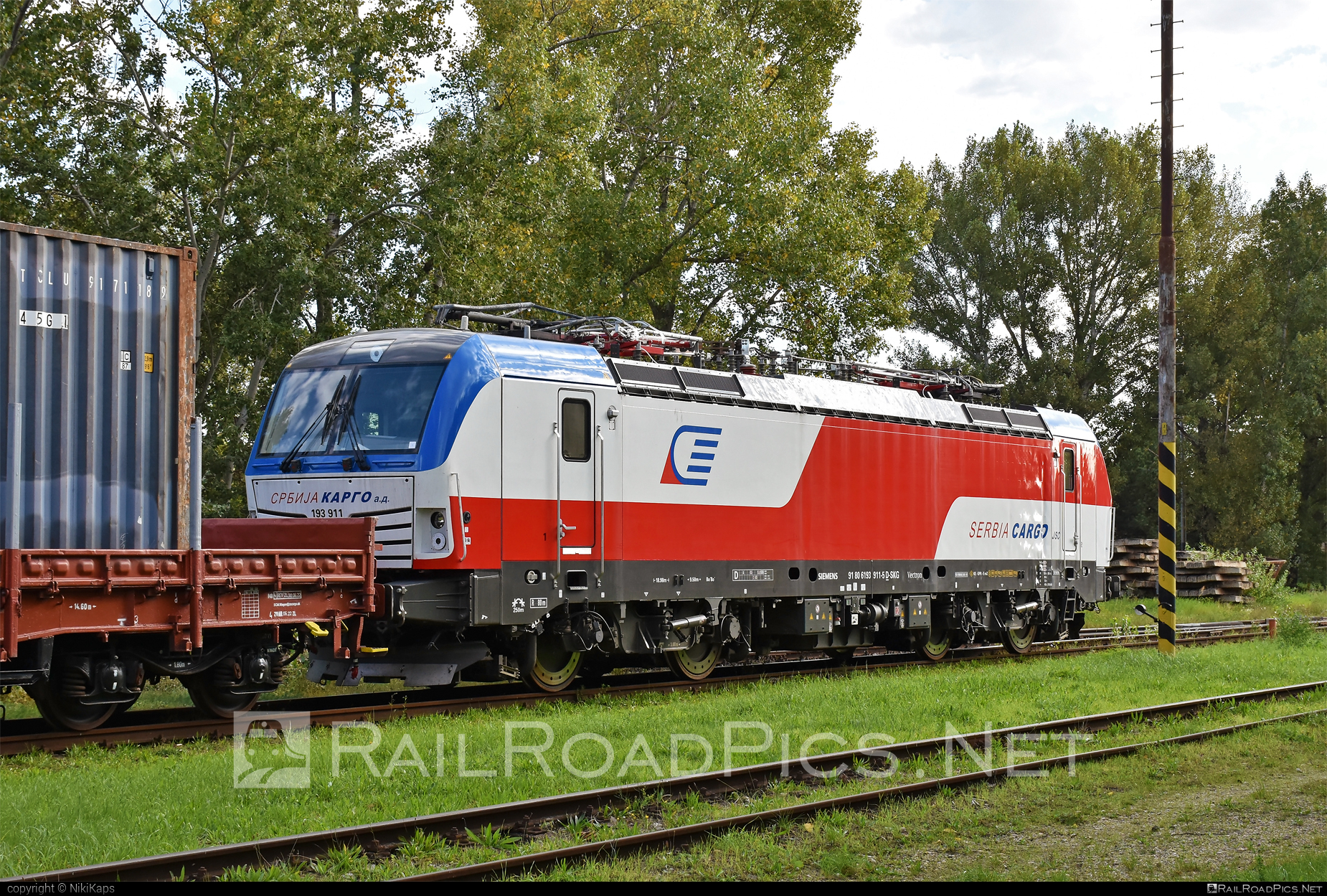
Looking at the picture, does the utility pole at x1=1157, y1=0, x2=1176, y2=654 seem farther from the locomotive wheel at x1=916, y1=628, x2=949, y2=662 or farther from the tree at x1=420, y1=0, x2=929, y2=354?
the tree at x1=420, y1=0, x2=929, y2=354

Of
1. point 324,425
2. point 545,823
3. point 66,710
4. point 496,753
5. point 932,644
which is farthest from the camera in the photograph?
point 932,644

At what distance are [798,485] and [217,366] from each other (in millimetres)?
11387

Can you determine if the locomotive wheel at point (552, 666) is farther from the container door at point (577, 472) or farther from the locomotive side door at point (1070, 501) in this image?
the locomotive side door at point (1070, 501)

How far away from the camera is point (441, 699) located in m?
13.9

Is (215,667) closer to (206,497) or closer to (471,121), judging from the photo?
(206,497)

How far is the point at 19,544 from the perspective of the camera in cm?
988

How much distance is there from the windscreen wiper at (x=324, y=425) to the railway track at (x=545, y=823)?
5922 mm

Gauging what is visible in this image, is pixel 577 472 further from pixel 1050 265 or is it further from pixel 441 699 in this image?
pixel 1050 265

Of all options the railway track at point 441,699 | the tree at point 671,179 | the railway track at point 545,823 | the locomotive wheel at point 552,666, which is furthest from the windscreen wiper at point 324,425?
the tree at point 671,179

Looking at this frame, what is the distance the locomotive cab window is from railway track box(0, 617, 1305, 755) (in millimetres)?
2671

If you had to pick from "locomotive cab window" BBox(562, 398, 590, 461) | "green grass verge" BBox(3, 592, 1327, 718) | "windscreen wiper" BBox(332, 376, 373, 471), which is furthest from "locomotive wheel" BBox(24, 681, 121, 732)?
"locomotive cab window" BBox(562, 398, 590, 461)

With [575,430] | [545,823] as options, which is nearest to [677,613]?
[575,430]

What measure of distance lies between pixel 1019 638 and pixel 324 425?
1283 cm

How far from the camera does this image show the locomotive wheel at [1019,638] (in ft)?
67.6
